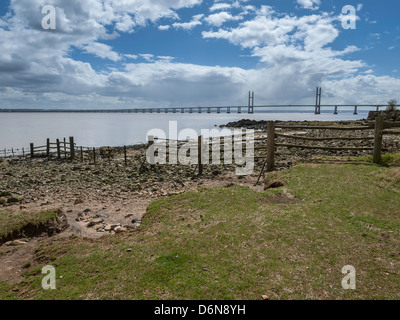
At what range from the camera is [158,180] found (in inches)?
478

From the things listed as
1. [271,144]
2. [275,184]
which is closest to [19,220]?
[275,184]

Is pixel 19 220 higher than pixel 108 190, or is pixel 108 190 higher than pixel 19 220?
pixel 19 220

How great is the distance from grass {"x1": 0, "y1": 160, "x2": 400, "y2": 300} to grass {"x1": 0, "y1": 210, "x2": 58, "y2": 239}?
5.68ft

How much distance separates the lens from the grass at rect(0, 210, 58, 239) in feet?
19.9

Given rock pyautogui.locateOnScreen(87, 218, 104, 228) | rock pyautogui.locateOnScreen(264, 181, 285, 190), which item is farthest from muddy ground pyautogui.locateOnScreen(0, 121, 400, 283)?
rock pyautogui.locateOnScreen(264, 181, 285, 190)

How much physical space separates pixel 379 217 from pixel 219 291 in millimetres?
3839

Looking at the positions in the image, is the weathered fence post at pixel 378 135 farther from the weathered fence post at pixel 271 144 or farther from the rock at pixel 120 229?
the rock at pixel 120 229

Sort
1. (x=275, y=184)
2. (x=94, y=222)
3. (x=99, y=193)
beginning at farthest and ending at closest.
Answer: (x=99, y=193) → (x=275, y=184) → (x=94, y=222)

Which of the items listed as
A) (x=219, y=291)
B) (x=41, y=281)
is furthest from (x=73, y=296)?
(x=219, y=291)

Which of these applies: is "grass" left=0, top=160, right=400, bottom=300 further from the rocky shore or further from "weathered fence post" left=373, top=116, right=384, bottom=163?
"weathered fence post" left=373, top=116, right=384, bottom=163

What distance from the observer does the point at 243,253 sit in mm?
4078

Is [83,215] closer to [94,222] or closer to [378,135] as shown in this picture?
[94,222]

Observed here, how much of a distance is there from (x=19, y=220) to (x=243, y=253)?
5.65 meters
